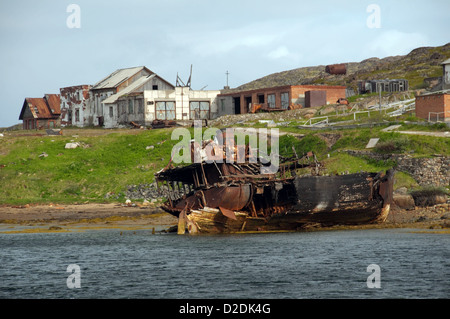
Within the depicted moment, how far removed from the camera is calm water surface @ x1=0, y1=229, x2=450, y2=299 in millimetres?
26641

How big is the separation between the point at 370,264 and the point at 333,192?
9553 millimetres

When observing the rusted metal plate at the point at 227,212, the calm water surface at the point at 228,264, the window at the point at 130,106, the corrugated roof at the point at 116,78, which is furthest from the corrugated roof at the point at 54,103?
the rusted metal plate at the point at 227,212

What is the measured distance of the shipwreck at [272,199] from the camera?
132ft

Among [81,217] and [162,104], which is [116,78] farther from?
[81,217]

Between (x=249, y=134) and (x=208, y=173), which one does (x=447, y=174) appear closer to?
(x=208, y=173)

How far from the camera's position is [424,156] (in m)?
49.3

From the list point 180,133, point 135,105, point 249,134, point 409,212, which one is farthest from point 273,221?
point 135,105

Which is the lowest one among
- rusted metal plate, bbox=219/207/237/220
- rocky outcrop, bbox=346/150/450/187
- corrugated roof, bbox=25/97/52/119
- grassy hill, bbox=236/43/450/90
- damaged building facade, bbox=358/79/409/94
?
rusted metal plate, bbox=219/207/237/220

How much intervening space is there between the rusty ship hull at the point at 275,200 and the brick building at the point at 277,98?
1353 inches

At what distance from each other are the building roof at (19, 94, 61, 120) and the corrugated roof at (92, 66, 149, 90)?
9492mm

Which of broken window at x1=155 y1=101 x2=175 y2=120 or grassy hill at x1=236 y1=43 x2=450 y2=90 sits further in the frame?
grassy hill at x1=236 y1=43 x2=450 y2=90

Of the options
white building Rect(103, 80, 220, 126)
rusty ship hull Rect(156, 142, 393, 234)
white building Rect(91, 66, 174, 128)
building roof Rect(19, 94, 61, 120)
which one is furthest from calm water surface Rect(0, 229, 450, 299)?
building roof Rect(19, 94, 61, 120)

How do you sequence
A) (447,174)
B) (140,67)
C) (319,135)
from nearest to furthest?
1. (447,174)
2. (319,135)
3. (140,67)

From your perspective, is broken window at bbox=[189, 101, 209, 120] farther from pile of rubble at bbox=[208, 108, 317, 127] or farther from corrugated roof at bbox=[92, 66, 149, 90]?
corrugated roof at bbox=[92, 66, 149, 90]
